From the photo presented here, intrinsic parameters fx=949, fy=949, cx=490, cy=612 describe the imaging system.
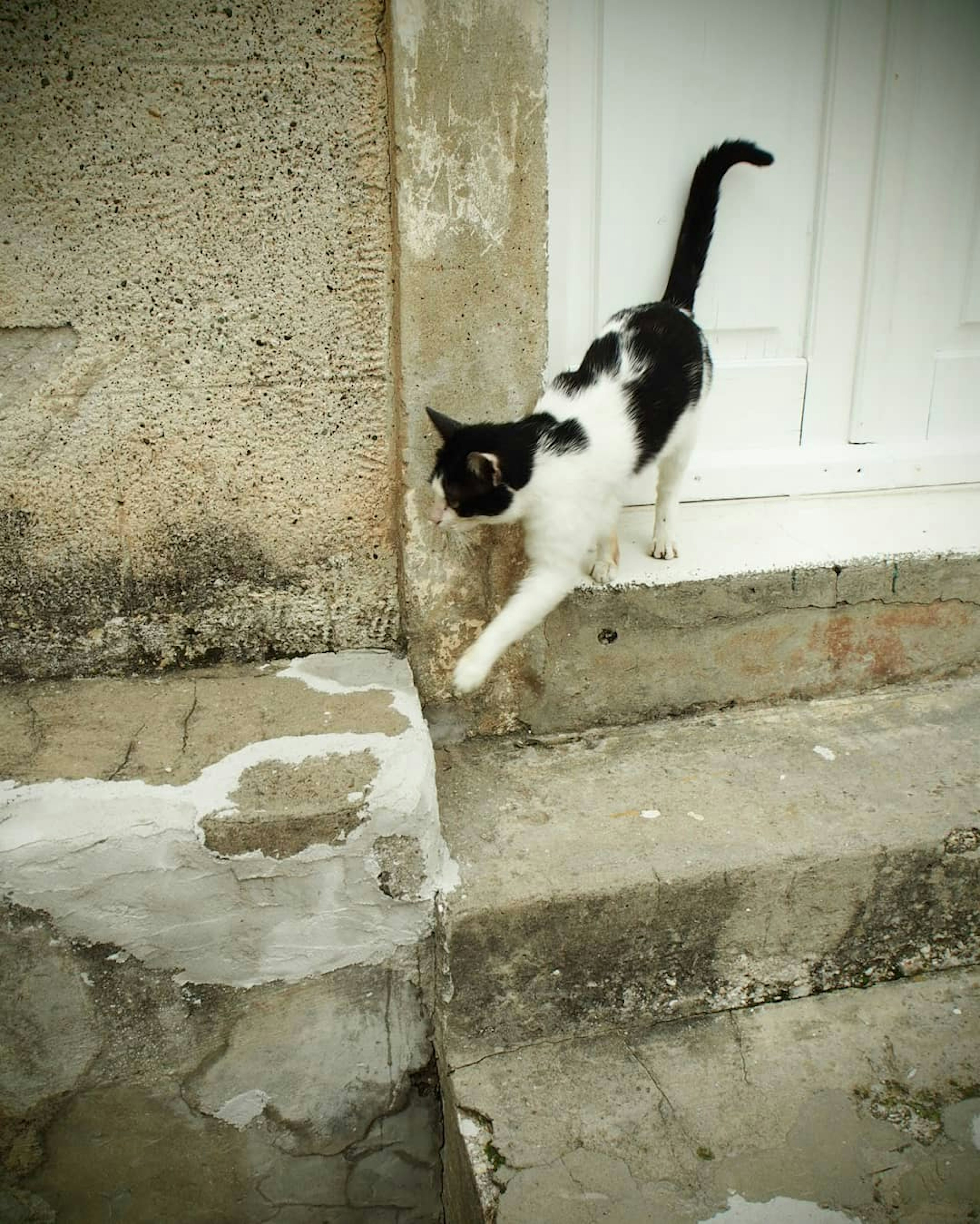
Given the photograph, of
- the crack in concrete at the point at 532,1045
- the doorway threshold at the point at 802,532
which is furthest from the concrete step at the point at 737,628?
the crack in concrete at the point at 532,1045

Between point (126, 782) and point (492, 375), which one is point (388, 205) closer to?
point (492, 375)

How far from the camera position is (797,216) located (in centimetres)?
243

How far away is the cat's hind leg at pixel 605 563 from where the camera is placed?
223 cm

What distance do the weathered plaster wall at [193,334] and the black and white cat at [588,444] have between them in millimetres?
282

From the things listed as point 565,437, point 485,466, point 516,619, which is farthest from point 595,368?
point 516,619

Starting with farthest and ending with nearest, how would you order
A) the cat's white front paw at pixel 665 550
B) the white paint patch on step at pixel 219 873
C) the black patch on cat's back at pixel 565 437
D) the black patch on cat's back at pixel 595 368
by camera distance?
the cat's white front paw at pixel 665 550 → the black patch on cat's back at pixel 595 368 → the black patch on cat's back at pixel 565 437 → the white paint patch on step at pixel 219 873

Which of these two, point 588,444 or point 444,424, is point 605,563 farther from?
point 444,424

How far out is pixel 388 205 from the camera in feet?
6.23

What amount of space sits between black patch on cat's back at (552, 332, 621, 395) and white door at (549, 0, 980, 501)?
0.74ft

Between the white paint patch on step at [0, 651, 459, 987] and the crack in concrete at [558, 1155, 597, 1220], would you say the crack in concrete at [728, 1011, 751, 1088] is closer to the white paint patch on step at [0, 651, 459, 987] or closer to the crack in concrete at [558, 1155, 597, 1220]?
the crack in concrete at [558, 1155, 597, 1220]

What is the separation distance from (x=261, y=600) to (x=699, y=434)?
4.09 ft

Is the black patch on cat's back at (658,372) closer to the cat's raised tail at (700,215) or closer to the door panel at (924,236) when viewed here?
the cat's raised tail at (700,215)

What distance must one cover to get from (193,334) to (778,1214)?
1949 mm

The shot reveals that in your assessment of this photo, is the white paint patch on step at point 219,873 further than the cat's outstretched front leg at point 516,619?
No
